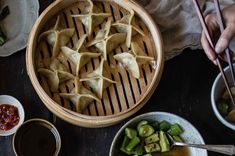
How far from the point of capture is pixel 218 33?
1866 millimetres

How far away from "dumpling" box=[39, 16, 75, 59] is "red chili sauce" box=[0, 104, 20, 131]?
0.25m

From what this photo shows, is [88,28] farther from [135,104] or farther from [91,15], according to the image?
[135,104]

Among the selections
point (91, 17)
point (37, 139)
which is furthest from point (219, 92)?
point (37, 139)

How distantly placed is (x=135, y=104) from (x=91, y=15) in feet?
1.22

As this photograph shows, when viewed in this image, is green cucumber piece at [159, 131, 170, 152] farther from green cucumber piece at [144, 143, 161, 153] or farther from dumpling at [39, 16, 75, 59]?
dumpling at [39, 16, 75, 59]

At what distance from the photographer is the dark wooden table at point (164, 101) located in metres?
1.91

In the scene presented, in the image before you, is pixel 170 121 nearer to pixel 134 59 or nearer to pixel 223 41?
pixel 134 59

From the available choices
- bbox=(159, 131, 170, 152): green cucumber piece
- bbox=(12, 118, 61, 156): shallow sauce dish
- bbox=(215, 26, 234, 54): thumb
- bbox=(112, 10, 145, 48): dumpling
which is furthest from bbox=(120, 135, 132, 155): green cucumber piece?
bbox=(215, 26, 234, 54): thumb

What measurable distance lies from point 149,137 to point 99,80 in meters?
0.28

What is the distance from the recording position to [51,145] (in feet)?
6.08

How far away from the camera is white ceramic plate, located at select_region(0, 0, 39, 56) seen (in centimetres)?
194

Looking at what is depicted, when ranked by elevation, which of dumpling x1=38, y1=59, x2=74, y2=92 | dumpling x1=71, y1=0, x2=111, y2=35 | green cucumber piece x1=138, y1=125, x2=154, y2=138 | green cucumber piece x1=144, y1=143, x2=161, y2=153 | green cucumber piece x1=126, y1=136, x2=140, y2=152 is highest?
dumpling x1=71, y1=0, x2=111, y2=35

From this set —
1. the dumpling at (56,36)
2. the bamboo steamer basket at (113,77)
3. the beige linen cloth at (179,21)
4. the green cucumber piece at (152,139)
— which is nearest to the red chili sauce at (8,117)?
the bamboo steamer basket at (113,77)

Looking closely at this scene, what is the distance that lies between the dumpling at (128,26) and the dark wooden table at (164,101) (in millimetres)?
180
